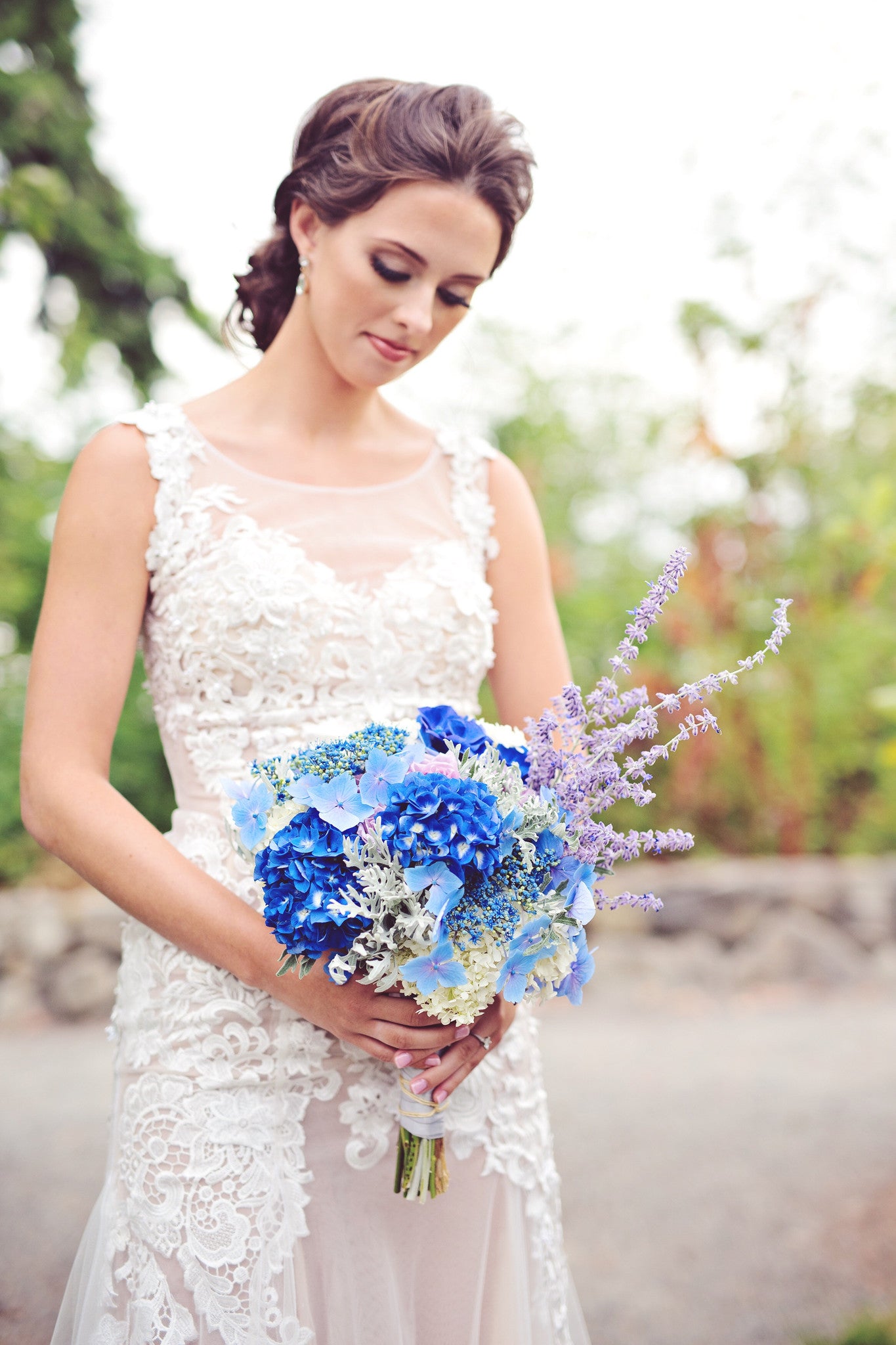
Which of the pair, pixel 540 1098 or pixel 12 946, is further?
pixel 12 946

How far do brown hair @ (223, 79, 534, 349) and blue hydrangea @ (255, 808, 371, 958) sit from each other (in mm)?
1144

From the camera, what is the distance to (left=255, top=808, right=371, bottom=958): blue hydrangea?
1394mm

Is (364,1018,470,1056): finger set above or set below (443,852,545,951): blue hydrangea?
below

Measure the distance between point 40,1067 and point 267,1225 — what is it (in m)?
4.38

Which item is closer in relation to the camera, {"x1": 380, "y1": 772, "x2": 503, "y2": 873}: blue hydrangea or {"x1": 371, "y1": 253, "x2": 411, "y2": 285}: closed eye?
{"x1": 380, "y1": 772, "x2": 503, "y2": 873}: blue hydrangea

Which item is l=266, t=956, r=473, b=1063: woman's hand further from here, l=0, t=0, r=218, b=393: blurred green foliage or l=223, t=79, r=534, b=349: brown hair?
l=0, t=0, r=218, b=393: blurred green foliage

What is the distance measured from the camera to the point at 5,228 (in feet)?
13.4

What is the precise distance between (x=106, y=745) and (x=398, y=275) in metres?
0.96

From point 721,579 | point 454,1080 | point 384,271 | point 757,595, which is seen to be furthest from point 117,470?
point 757,595

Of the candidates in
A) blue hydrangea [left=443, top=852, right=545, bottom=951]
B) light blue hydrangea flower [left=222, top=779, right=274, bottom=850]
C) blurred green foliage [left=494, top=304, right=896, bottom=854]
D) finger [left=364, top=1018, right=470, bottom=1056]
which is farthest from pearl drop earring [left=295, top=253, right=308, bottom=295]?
blurred green foliage [left=494, top=304, right=896, bottom=854]

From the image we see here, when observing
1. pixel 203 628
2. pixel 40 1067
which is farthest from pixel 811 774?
pixel 203 628

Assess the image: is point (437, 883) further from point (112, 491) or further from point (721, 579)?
point (721, 579)

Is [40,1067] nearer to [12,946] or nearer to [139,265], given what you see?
[12,946]

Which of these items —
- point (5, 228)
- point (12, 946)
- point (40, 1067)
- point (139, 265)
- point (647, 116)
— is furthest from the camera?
point (647, 116)
